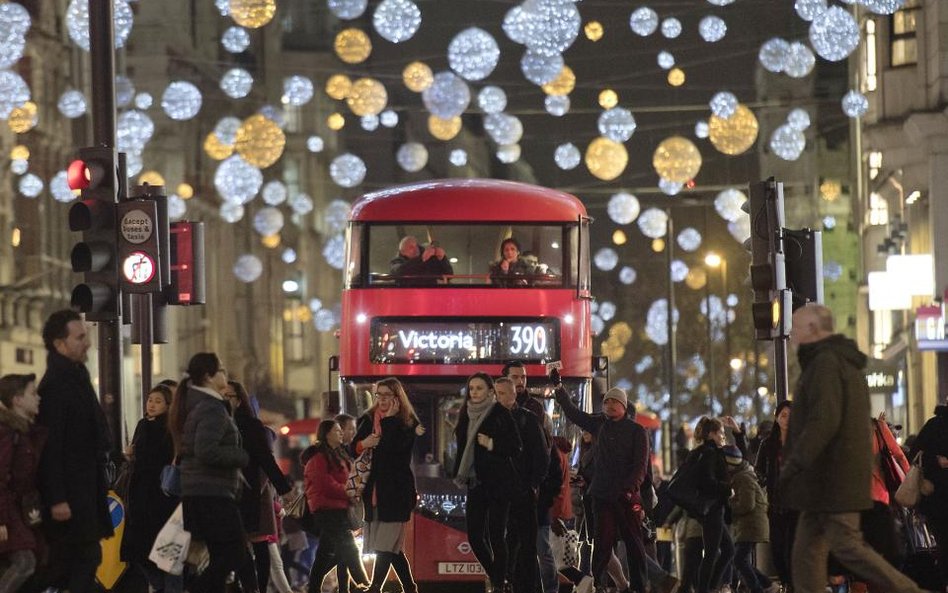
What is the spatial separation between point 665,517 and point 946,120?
70.3ft

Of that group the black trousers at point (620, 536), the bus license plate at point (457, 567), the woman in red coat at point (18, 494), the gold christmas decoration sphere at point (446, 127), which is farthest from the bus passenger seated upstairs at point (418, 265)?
the gold christmas decoration sphere at point (446, 127)

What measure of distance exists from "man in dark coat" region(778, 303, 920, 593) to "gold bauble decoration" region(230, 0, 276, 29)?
45.2 feet

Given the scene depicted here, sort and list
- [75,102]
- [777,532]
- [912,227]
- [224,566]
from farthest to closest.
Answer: [912,227], [75,102], [777,532], [224,566]

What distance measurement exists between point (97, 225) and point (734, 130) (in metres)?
13.3

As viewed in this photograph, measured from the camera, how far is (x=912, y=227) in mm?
39125

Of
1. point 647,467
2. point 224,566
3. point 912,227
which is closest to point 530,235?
point 647,467

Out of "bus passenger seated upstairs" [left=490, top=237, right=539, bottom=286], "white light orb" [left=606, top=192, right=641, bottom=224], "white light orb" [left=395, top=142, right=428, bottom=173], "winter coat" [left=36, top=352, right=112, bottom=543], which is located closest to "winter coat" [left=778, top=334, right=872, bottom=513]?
"winter coat" [left=36, top=352, right=112, bottom=543]

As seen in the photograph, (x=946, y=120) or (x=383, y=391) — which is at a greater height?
(x=946, y=120)

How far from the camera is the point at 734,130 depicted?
2603cm

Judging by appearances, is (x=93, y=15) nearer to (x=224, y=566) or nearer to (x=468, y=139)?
(x=224, y=566)

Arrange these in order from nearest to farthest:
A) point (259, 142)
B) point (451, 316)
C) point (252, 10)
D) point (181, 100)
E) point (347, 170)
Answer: point (451, 316), point (252, 10), point (181, 100), point (259, 142), point (347, 170)

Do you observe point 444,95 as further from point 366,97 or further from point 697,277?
point 697,277

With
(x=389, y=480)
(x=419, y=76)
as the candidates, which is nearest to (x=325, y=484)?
(x=389, y=480)

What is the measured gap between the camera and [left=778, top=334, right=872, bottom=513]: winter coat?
9633mm
